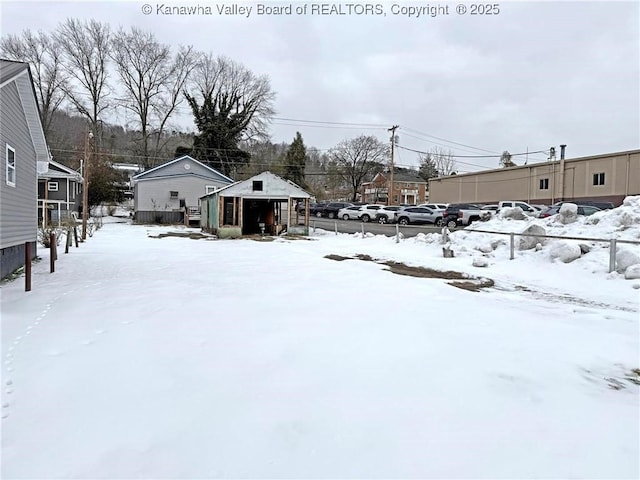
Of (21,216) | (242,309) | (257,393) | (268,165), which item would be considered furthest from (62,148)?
(257,393)

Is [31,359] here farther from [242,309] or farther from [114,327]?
[242,309]

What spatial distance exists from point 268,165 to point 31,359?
54.9 metres

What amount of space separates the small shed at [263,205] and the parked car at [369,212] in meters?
10.8

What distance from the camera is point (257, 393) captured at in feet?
11.9

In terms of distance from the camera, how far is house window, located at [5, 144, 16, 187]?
29.8 ft

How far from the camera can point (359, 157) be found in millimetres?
62719

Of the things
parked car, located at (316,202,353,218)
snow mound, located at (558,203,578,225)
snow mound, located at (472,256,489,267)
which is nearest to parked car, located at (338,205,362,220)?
parked car, located at (316,202,353,218)

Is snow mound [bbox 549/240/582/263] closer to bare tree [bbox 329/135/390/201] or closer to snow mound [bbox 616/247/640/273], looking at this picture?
snow mound [bbox 616/247/640/273]

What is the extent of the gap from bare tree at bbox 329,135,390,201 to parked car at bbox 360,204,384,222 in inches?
1041

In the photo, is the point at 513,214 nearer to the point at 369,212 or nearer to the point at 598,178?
the point at 598,178

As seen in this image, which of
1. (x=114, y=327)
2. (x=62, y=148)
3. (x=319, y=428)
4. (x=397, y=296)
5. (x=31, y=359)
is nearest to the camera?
(x=319, y=428)

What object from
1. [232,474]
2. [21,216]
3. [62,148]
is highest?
[62,148]

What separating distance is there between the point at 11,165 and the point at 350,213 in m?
31.0

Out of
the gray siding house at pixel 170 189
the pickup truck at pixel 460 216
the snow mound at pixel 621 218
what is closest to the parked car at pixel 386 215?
the pickup truck at pixel 460 216
